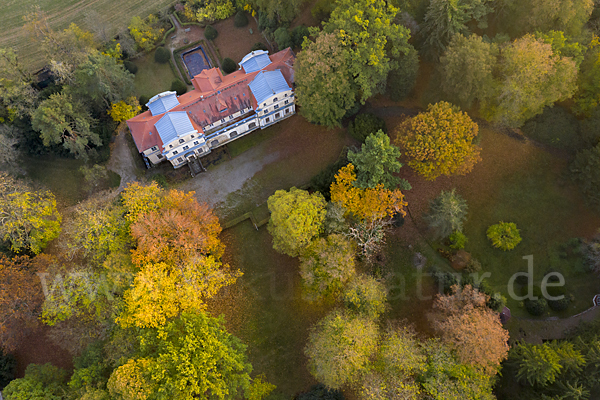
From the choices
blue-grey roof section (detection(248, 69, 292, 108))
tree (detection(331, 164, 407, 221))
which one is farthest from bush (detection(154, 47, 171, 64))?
tree (detection(331, 164, 407, 221))

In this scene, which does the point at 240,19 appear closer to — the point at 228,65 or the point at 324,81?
the point at 228,65

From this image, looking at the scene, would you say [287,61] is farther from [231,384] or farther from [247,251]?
[231,384]

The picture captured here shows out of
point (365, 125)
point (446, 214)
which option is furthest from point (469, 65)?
point (446, 214)

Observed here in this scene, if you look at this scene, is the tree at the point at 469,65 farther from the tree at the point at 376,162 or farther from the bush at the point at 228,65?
the bush at the point at 228,65

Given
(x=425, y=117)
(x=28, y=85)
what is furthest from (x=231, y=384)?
(x=28, y=85)

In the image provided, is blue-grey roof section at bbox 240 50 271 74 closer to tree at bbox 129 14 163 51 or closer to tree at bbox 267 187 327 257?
tree at bbox 129 14 163 51
